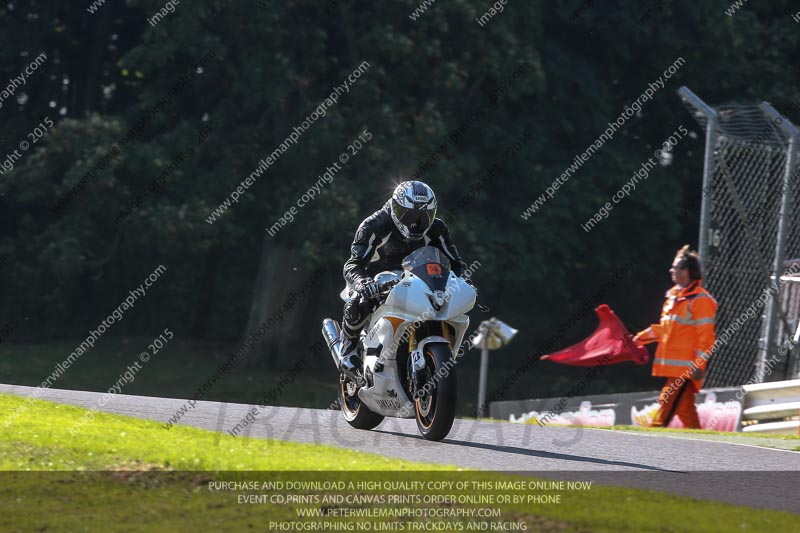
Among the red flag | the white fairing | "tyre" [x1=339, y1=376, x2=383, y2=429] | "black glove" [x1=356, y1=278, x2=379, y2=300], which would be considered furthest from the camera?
the red flag

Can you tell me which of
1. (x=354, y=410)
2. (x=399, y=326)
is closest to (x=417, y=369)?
(x=399, y=326)

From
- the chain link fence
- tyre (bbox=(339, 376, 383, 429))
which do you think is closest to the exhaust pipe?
tyre (bbox=(339, 376, 383, 429))

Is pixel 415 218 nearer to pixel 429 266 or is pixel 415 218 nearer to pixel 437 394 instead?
pixel 429 266

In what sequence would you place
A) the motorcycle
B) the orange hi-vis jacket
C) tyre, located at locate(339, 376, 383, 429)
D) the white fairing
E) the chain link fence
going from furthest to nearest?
the chain link fence
the orange hi-vis jacket
tyre, located at locate(339, 376, 383, 429)
the white fairing
the motorcycle

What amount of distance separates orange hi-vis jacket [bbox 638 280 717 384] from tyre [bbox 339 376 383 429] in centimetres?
352

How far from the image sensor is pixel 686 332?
41.9 feet

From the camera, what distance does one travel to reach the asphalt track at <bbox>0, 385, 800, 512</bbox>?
8.12m

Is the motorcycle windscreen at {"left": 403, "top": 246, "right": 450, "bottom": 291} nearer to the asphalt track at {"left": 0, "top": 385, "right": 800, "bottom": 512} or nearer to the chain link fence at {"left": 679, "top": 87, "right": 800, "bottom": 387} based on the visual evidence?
the asphalt track at {"left": 0, "top": 385, "right": 800, "bottom": 512}

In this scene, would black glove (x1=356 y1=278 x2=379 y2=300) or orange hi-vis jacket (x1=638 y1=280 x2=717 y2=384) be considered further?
orange hi-vis jacket (x1=638 y1=280 x2=717 y2=384)

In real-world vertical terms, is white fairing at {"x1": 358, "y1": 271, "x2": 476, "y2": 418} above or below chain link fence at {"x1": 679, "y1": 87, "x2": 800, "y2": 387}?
below

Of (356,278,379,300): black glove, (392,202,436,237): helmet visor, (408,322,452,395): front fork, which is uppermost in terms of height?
(392,202,436,237): helmet visor

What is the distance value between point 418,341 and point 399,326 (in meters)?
0.17

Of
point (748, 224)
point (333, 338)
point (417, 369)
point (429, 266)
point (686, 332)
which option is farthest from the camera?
point (748, 224)

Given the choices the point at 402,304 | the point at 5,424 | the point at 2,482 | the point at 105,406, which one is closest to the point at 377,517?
the point at 2,482
